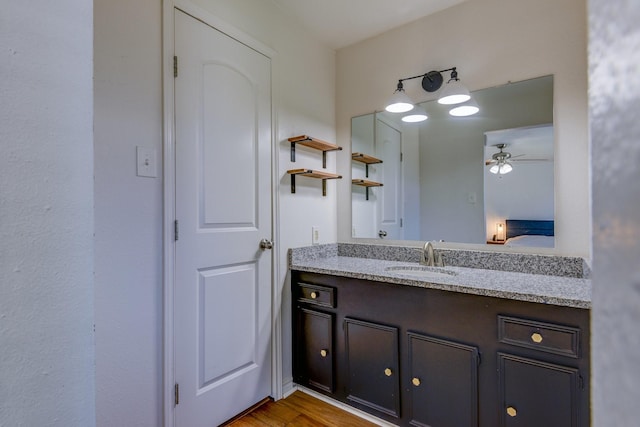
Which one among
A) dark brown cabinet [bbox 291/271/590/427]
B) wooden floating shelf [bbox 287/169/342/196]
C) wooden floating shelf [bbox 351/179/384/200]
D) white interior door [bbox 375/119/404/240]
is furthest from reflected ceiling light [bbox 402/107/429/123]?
dark brown cabinet [bbox 291/271/590/427]

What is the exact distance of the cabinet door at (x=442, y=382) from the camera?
1420 millimetres

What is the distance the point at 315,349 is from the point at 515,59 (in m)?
2.05

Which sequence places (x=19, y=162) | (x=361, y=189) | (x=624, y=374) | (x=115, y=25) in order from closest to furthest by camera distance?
1. (x=624, y=374)
2. (x=19, y=162)
3. (x=115, y=25)
4. (x=361, y=189)

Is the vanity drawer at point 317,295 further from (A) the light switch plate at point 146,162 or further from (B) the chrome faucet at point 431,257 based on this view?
(A) the light switch plate at point 146,162

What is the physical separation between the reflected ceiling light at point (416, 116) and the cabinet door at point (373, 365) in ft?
4.58

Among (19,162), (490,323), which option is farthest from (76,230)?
(490,323)

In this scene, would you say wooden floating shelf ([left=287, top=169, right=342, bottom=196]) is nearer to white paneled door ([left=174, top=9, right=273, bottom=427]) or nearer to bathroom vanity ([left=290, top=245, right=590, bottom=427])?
white paneled door ([left=174, top=9, right=273, bottom=427])

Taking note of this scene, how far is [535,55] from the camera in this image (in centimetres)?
174

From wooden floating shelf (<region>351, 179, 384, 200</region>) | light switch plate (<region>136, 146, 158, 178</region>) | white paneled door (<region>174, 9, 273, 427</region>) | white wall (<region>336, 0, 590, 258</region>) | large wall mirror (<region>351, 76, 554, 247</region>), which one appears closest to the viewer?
light switch plate (<region>136, 146, 158, 178</region>)

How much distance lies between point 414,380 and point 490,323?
482 millimetres

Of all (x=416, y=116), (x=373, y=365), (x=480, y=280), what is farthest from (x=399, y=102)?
(x=373, y=365)

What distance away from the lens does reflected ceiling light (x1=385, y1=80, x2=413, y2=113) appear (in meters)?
2.11

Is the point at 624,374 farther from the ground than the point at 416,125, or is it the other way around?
the point at 416,125

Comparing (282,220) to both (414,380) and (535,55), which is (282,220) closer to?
A: (414,380)
